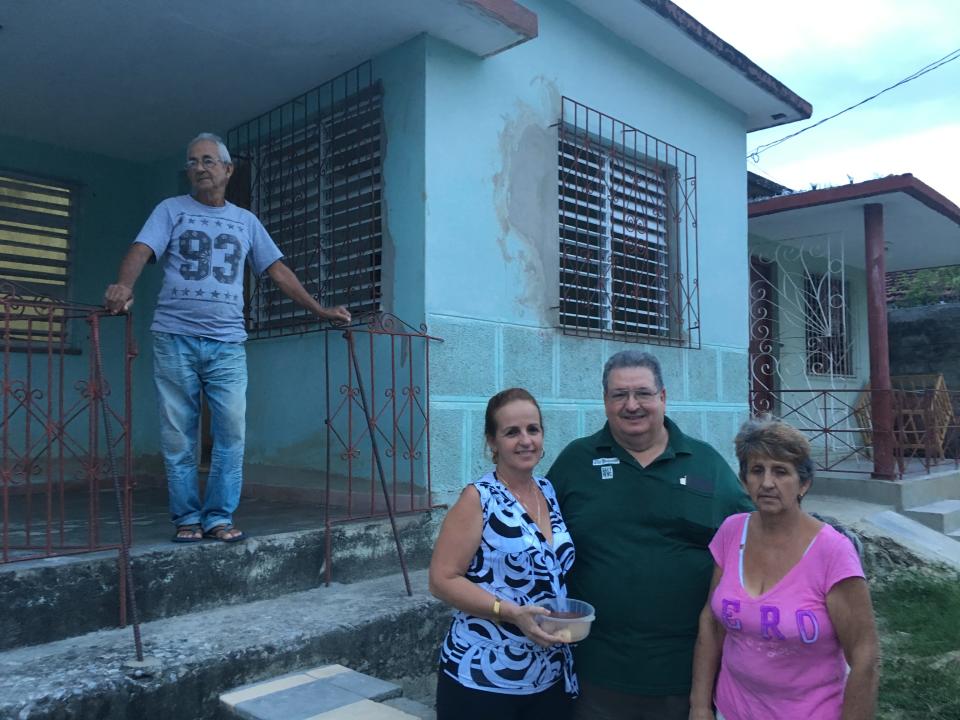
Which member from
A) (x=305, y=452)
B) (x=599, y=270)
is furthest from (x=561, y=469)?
(x=599, y=270)

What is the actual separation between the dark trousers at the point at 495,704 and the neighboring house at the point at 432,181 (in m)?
2.05

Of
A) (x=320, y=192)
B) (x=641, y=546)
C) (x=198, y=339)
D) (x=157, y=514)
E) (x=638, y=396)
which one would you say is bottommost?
(x=157, y=514)

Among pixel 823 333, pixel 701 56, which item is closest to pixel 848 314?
pixel 823 333

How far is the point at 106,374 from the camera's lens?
6.33 meters

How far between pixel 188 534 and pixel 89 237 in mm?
3936

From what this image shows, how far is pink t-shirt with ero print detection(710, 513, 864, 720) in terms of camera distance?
1951 millimetres

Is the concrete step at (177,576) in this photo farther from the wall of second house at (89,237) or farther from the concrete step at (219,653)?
the wall of second house at (89,237)

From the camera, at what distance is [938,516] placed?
725 cm

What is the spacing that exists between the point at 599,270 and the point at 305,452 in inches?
103

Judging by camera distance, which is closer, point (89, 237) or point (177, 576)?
point (177, 576)

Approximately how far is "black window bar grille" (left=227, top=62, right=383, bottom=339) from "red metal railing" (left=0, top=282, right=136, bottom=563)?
1347mm

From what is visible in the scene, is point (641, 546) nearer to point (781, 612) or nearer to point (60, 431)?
point (781, 612)

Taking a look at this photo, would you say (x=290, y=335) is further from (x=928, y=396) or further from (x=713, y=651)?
(x=928, y=396)

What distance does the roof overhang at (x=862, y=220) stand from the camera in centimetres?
749
